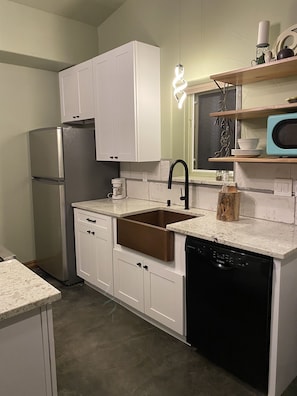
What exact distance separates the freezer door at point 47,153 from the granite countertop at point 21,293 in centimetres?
189

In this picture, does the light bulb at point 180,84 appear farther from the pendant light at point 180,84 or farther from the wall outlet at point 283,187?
the wall outlet at point 283,187

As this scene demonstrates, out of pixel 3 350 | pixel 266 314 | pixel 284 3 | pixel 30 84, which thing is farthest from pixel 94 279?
pixel 284 3

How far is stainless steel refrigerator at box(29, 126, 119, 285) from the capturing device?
313 cm

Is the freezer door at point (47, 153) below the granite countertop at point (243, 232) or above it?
above

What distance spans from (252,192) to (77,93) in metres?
2.21

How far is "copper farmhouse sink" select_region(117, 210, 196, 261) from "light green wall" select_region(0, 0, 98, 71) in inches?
78.3

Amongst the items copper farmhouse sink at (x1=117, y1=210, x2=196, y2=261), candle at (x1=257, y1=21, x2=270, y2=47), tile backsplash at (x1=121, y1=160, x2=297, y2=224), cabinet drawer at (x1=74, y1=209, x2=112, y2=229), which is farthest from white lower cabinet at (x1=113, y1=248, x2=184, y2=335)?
candle at (x1=257, y1=21, x2=270, y2=47)

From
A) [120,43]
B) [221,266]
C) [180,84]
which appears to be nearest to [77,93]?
[120,43]

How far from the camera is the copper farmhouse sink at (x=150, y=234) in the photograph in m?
2.22

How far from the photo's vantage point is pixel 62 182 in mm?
3139

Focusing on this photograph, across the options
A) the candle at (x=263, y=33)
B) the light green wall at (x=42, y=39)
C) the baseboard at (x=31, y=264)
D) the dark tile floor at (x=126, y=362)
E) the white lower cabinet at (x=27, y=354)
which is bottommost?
the dark tile floor at (x=126, y=362)

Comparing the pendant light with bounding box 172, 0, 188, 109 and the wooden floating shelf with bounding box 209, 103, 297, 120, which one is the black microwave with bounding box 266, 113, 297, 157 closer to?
the wooden floating shelf with bounding box 209, 103, 297, 120

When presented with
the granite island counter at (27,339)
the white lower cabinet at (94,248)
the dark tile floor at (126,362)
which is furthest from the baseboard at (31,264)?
the granite island counter at (27,339)

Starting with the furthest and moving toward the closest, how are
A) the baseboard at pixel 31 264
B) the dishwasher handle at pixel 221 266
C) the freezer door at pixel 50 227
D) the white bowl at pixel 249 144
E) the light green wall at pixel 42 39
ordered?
the baseboard at pixel 31 264 < the freezer door at pixel 50 227 < the light green wall at pixel 42 39 < the white bowl at pixel 249 144 < the dishwasher handle at pixel 221 266
